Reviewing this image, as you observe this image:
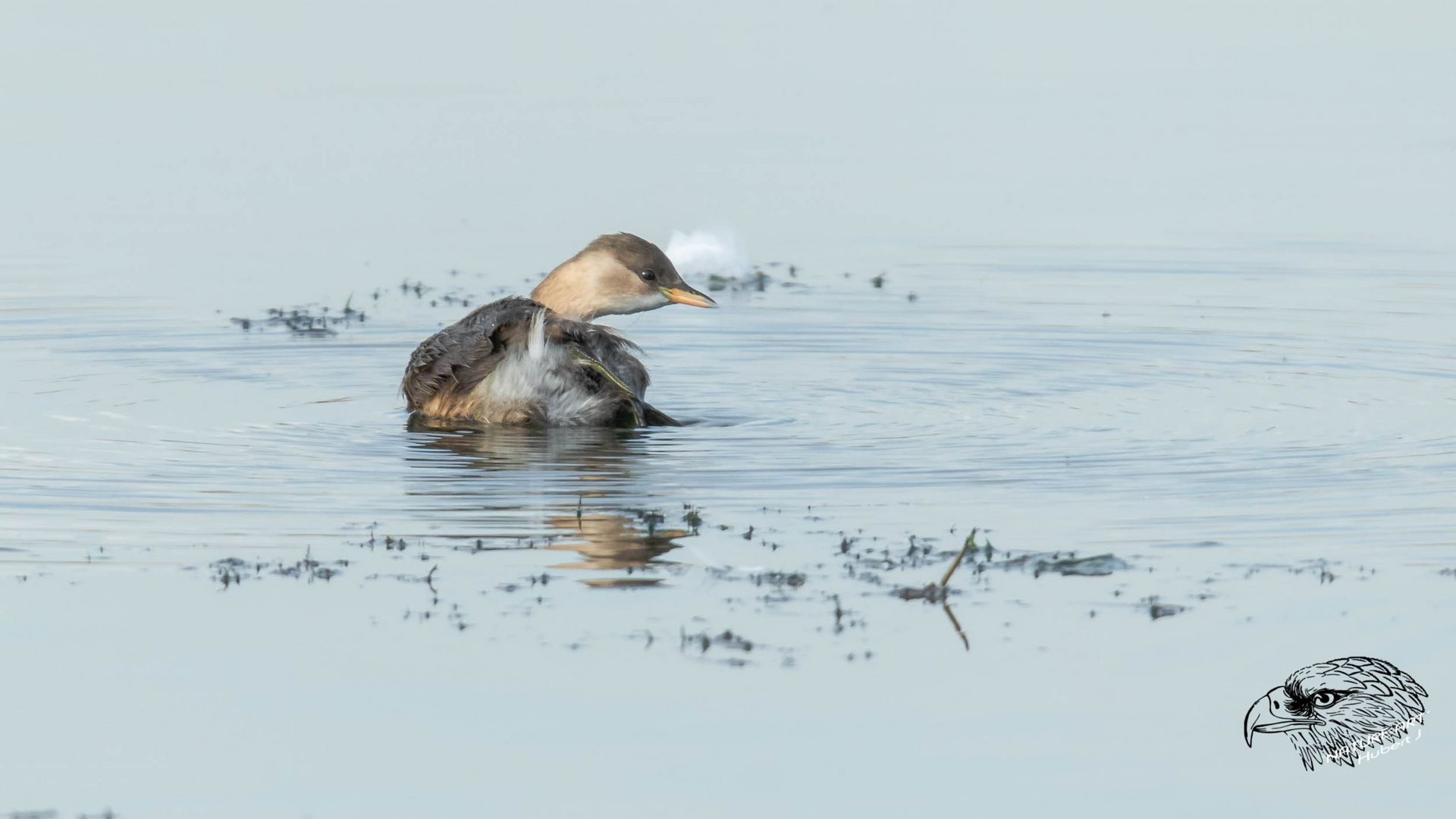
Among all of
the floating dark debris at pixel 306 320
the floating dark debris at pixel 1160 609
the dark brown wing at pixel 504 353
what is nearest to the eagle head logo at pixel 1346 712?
the floating dark debris at pixel 1160 609

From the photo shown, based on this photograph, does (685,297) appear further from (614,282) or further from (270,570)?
(270,570)

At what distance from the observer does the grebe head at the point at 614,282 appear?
12250 mm

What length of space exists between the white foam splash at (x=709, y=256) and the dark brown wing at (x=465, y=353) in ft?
13.3

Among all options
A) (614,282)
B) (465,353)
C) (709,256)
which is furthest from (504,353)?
(709,256)

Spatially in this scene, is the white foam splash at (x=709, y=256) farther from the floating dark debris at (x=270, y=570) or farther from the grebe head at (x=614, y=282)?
the floating dark debris at (x=270, y=570)

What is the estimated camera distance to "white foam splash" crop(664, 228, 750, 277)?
15.1 metres

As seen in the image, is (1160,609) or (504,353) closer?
(1160,609)

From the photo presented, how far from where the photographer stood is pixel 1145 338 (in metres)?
13.1

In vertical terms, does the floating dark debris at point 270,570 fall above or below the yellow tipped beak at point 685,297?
below

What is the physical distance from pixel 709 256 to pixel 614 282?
2.92 meters

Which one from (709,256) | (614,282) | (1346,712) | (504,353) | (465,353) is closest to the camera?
(1346,712)

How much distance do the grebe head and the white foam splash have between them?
8.41 feet

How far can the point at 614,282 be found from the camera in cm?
1230

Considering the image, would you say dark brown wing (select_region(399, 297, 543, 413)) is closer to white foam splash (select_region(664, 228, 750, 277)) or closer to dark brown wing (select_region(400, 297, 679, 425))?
dark brown wing (select_region(400, 297, 679, 425))
